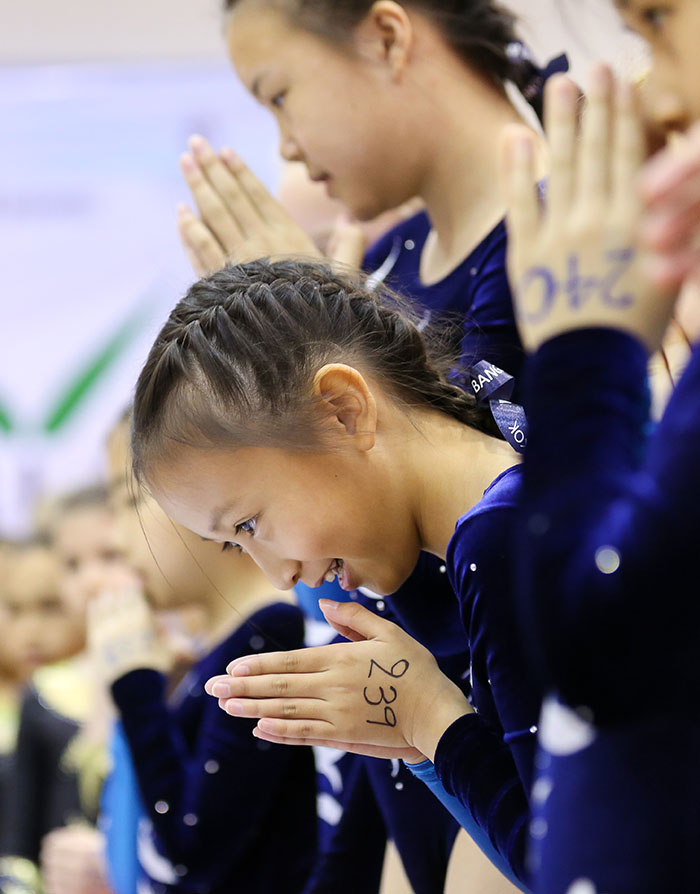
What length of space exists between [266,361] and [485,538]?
0.25m

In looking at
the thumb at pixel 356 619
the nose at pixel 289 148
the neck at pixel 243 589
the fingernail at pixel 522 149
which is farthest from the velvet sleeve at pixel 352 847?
the fingernail at pixel 522 149

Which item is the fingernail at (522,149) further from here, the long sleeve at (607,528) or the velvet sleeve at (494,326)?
the velvet sleeve at (494,326)

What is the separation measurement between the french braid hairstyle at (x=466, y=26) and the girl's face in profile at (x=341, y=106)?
0.01 meters

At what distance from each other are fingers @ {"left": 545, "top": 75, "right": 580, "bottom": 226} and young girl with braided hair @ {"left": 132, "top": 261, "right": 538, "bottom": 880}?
0.29 m

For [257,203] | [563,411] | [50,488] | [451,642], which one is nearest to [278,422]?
[451,642]

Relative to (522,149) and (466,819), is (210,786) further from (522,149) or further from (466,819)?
(522,149)

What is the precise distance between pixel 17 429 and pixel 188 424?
8.24 feet

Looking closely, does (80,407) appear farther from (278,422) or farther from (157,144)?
(278,422)

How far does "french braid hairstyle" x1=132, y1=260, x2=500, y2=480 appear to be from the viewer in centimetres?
103

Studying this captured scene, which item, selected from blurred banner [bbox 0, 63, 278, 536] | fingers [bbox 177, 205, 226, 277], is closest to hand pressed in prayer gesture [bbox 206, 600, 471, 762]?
fingers [bbox 177, 205, 226, 277]

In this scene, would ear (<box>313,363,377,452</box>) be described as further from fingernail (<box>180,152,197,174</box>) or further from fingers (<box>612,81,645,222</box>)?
fingernail (<box>180,152,197,174</box>)

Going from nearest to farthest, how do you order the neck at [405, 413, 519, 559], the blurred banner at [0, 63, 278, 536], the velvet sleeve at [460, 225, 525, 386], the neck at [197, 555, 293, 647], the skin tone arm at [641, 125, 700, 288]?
the skin tone arm at [641, 125, 700, 288] < the neck at [405, 413, 519, 559] < the velvet sleeve at [460, 225, 525, 386] < the neck at [197, 555, 293, 647] < the blurred banner at [0, 63, 278, 536]

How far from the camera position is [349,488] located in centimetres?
105

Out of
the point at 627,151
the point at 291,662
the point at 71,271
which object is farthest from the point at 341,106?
the point at 71,271
